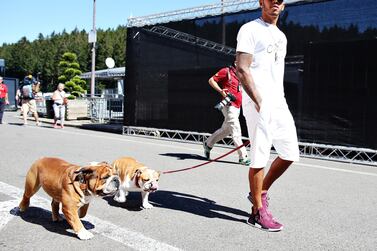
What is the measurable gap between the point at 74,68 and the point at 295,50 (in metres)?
45.7

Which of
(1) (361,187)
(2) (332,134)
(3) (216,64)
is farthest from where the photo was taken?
(3) (216,64)

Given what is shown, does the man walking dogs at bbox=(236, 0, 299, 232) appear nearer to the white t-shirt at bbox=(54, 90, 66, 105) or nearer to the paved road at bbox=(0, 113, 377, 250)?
the paved road at bbox=(0, 113, 377, 250)

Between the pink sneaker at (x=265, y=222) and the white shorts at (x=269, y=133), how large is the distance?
41 centimetres

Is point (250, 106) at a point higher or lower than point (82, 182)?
higher

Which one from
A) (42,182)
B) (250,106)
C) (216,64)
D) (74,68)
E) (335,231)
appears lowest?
(335,231)

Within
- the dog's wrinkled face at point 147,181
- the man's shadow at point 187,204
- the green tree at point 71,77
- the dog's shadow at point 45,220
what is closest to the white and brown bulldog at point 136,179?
the dog's wrinkled face at point 147,181

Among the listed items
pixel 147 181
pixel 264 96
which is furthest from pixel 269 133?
pixel 147 181

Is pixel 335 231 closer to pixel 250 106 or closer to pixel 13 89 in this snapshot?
pixel 250 106

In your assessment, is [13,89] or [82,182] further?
[13,89]

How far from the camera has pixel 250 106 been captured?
12.4ft

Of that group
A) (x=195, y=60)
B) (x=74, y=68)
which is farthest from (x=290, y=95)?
(x=74, y=68)

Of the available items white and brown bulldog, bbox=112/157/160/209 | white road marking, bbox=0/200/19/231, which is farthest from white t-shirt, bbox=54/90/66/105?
white and brown bulldog, bbox=112/157/160/209

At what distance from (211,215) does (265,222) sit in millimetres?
639

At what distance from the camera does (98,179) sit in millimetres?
3123
